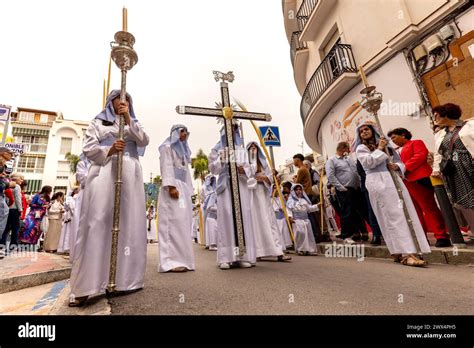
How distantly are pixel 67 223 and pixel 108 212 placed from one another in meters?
6.04

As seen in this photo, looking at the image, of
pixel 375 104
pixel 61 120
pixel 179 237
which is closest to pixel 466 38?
pixel 375 104

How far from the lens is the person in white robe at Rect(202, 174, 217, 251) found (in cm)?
855

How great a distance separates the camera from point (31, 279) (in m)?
2.94

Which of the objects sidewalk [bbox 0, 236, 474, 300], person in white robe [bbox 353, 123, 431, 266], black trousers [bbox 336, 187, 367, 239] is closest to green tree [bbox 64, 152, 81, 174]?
sidewalk [bbox 0, 236, 474, 300]

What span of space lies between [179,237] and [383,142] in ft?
10.1

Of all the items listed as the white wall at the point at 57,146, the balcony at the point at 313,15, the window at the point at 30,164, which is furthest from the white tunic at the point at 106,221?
the window at the point at 30,164

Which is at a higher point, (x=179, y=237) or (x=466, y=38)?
(x=466, y=38)

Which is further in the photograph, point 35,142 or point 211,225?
point 35,142

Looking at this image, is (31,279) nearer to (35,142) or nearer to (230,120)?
(230,120)

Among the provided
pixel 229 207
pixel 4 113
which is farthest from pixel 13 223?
pixel 229 207

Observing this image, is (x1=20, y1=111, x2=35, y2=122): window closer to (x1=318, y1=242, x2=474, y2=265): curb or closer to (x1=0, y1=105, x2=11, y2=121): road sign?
(x1=0, y1=105, x2=11, y2=121): road sign

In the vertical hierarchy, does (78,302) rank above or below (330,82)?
below
